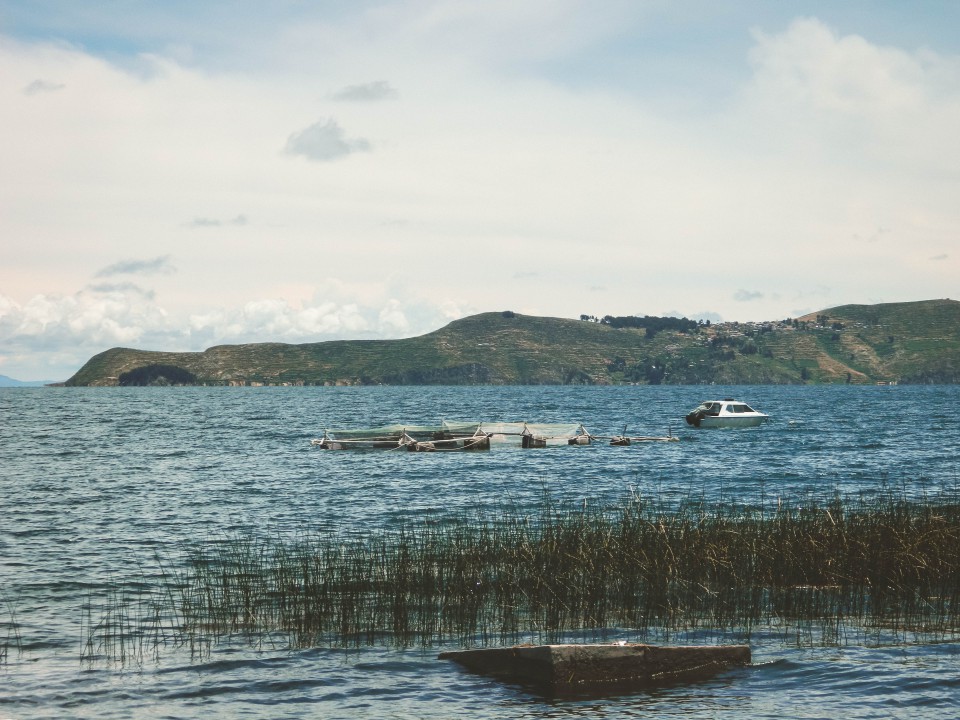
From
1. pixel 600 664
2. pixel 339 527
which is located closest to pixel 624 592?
pixel 600 664

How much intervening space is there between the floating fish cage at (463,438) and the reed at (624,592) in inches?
1550

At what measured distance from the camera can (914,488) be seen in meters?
36.3

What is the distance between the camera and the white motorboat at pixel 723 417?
83.6 m

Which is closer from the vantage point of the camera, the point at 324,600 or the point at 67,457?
the point at 324,600

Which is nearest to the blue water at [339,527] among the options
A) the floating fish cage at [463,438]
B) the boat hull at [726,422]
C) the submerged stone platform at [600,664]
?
the submerged stone platform at [600,664]

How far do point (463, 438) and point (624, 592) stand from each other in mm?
42706

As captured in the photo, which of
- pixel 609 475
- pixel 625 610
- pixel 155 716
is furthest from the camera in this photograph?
pixel 609 475

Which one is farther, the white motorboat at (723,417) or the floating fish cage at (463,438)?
the white motorboat at (723,417)

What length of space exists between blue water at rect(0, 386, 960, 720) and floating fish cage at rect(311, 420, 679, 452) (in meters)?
1.44

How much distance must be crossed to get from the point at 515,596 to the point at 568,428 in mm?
48800

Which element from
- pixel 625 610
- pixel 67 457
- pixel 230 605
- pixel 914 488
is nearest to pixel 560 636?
pixel 625 610

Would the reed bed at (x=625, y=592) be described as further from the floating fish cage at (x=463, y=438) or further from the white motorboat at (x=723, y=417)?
the white motorboat at (x=723, y=417)

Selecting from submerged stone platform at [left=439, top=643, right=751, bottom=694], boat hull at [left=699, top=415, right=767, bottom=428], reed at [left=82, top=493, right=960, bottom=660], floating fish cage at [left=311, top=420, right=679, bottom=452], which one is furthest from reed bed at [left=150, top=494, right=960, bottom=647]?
boat hull at [left=699, top=415, right=767, bottom=428]

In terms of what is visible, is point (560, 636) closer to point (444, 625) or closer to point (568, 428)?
point (444, 625)
